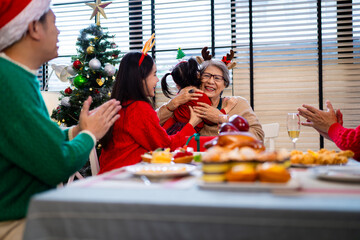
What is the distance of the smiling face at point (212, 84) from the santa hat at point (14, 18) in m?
1.94

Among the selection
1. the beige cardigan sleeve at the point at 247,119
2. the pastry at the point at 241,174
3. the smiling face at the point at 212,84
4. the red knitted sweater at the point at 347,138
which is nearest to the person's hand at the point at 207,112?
the beige cardigan sleeve at the point at 247,119

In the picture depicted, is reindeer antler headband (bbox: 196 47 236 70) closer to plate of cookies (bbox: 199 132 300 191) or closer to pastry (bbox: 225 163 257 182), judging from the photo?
plate of cookies (bbox: 199 132 300 191)

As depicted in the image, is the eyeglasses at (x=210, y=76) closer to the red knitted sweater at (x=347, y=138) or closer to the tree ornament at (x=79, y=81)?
the red knitted sweater at (x=347, y=138)

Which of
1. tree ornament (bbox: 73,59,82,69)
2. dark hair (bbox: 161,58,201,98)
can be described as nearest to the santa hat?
dark hair (bbox: 161,58,201,98)

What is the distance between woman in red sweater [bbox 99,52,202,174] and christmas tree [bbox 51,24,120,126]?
2.08 meters

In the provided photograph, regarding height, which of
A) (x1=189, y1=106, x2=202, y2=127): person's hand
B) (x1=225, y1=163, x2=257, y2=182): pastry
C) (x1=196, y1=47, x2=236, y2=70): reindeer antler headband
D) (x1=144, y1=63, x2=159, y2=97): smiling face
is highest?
(x1=196, y1=47, x2=236, y2=70): reindeer antler headband

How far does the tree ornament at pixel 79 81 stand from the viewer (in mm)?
4234

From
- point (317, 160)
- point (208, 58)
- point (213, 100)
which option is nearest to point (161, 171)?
point (317, 160)

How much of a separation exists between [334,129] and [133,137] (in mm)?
1232

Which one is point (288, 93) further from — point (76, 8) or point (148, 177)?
point (148, 177)

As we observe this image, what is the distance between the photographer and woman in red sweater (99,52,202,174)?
6.93 feet

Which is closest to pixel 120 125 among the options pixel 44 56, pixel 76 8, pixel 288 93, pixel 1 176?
pixel 44 56

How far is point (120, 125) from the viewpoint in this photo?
2.14 metres

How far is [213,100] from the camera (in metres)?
3.11
